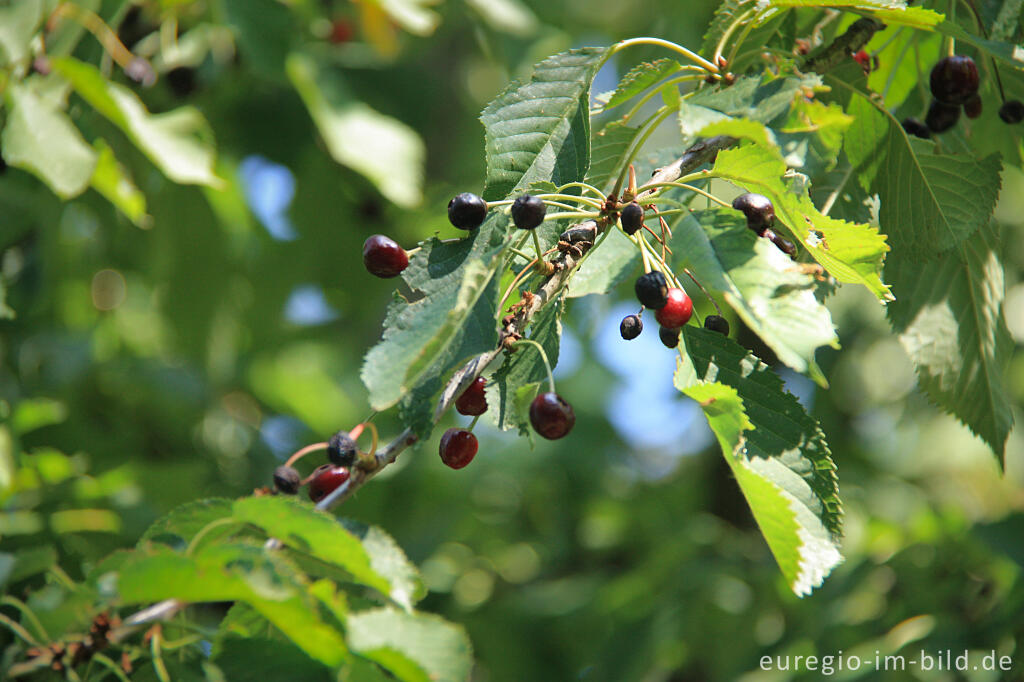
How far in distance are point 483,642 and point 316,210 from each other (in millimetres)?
1921

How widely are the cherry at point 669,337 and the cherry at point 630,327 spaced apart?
0.11ft

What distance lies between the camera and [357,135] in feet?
8.63

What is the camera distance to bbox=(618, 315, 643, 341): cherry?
118 centimetres

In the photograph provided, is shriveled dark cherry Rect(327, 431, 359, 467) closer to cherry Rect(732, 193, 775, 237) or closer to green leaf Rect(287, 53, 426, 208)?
cherry Rect(732, 193, 775, 237)

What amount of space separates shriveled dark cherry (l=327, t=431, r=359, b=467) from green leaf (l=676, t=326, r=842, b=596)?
20.1 inches

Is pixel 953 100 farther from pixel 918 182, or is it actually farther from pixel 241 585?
pixel 241 585

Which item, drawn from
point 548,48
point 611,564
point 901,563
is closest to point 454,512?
point 611,564

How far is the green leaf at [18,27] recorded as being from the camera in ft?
6.20

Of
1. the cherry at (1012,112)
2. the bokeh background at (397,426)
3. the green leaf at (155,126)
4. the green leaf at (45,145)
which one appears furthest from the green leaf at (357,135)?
the cherry at (1012,112)

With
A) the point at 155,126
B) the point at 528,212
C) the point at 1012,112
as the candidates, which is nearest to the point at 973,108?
the point at 1012,112

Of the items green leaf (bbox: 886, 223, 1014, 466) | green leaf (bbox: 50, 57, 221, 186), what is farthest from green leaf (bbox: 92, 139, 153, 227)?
green leaf (bbox: 886, 223, 1014, 466)

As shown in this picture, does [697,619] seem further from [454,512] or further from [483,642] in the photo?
[454,512]

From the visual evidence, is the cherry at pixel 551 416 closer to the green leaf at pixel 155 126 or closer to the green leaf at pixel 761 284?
the green leaf at pixel 761 284

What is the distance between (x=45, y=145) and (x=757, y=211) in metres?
1.60
